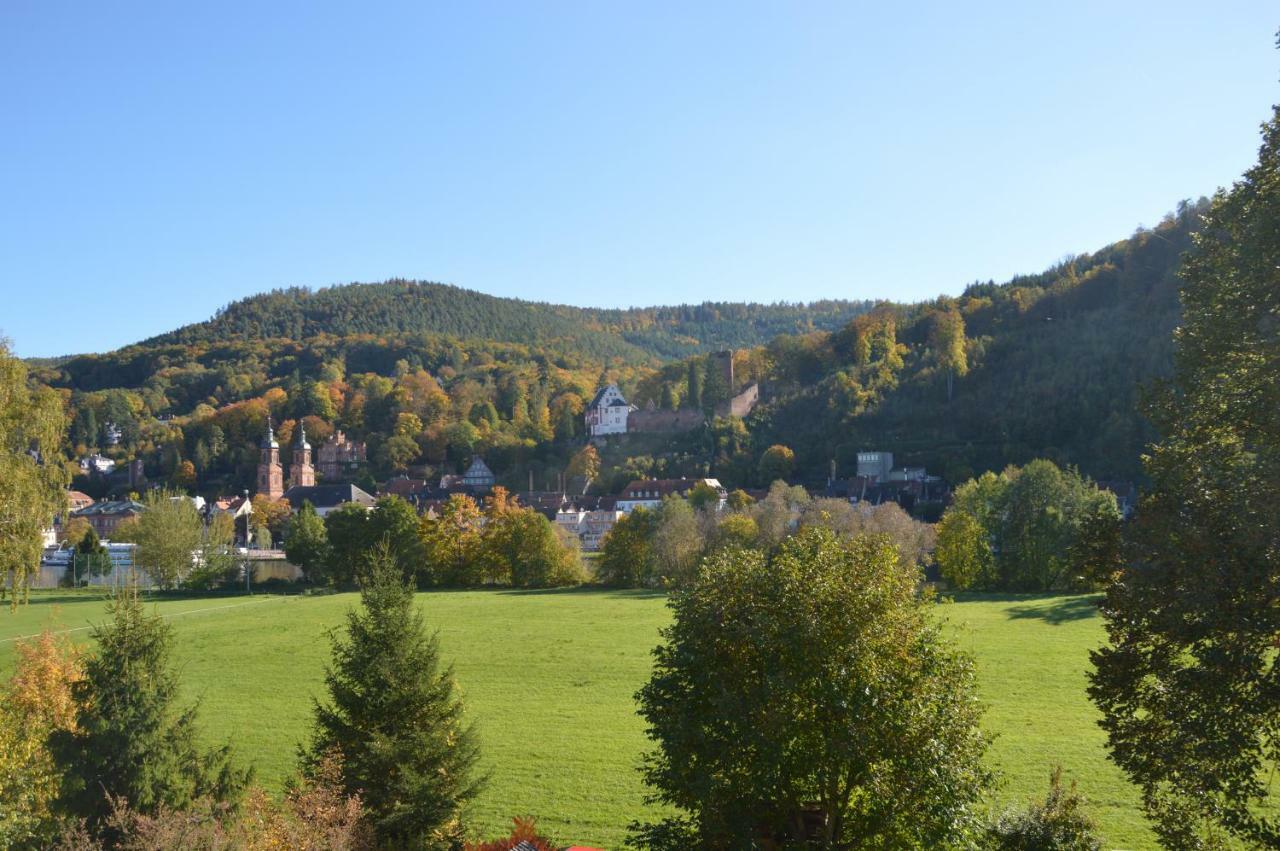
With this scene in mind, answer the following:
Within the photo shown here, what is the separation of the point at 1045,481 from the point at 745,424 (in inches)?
2585

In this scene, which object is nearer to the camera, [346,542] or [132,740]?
[132,740]

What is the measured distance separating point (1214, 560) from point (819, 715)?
508 centimetres

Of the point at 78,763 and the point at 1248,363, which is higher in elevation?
the point at 1248,363

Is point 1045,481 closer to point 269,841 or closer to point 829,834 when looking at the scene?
point 829,834

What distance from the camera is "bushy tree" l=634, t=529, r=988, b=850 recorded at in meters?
12.6

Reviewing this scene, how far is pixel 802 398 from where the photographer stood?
415ft

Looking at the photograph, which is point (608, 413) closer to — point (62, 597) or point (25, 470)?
point (62, 597)

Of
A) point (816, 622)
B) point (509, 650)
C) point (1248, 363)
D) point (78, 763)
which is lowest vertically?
point (509, 650)

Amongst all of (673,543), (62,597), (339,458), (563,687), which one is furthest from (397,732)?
(339,458)

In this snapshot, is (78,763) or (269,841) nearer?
(269,841)

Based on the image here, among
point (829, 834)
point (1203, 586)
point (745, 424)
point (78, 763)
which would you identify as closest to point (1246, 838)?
point (1203, 586)

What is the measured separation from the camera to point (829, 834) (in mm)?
12875

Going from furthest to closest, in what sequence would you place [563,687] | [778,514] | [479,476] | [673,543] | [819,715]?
[479,476] → [778,514] → [673,543] → [563,687] → [819,715]

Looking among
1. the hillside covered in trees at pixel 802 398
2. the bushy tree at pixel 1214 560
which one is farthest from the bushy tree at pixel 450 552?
the bushy tree at pixel 1214 560
